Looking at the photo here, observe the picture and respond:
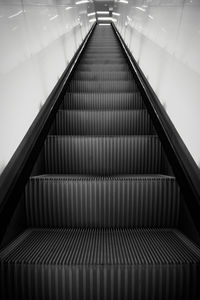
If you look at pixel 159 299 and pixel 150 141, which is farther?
pixel 150 141

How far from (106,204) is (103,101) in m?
1.83

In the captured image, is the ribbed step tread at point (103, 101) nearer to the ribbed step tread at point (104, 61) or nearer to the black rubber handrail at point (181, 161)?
the black rubber handrail at point (181, 161)

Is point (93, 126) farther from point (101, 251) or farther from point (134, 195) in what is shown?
point (101, 251)

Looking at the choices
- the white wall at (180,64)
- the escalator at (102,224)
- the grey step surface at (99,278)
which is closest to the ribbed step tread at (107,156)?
the escalator at (102,224)

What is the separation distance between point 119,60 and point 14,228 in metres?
4.50

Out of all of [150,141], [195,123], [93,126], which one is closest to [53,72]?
[93,126]

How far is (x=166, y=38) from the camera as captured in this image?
9.33 ft

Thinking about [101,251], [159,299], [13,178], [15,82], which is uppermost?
[15,82]

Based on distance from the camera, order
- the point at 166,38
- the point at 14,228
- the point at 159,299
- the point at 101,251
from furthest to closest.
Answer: the point at 166,38 < the point at 14,228 < the point at 101,251 < the point at 159,299

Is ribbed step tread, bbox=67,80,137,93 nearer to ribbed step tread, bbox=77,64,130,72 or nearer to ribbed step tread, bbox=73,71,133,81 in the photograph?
ribbed step tread, bbox=73,71,133,81

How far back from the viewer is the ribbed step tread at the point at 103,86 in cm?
389

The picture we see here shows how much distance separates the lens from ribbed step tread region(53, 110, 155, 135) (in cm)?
294

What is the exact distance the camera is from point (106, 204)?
189 cm

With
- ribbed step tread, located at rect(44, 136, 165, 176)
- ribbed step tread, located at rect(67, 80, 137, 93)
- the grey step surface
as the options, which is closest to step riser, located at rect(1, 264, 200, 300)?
the grey step surface
